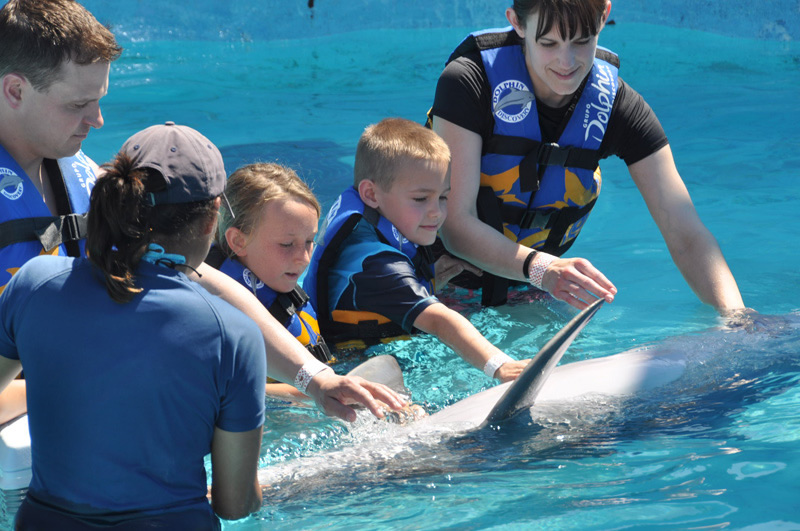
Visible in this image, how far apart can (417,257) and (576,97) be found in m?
1.21

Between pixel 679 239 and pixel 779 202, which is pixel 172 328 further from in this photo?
pixel 779 202

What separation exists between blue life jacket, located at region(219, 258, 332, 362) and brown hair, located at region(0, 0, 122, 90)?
1.10 m

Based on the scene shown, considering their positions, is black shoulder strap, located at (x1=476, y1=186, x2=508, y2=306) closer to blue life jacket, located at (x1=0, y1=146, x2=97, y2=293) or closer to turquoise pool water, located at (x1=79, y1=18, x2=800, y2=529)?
turquoise pool water, located at (x1=79, y1=18, x2=800, y2=529)

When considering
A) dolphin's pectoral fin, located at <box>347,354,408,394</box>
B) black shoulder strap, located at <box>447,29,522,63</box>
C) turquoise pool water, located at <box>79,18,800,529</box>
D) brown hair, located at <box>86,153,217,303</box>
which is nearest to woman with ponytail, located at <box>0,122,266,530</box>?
brown hair, located at <box>86,153,217,303</box>

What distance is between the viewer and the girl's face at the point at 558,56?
3.86 meters

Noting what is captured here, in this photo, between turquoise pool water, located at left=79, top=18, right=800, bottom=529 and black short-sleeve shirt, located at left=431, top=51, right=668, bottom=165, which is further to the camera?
black short-sleeve shirt, located at left=431, top=51, right=668, bottom=165

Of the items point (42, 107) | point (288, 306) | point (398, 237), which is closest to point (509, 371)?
point (398, 237)

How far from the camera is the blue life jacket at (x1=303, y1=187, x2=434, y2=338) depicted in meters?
3.76

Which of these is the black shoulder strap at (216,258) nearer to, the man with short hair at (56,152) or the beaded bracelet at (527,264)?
the man with short hair at (56,152)

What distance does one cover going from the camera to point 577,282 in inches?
136

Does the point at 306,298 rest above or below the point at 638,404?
above

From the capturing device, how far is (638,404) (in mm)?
3219

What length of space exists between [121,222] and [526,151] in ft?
9.26

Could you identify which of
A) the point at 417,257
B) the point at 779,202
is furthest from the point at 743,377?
the point at 779,202
